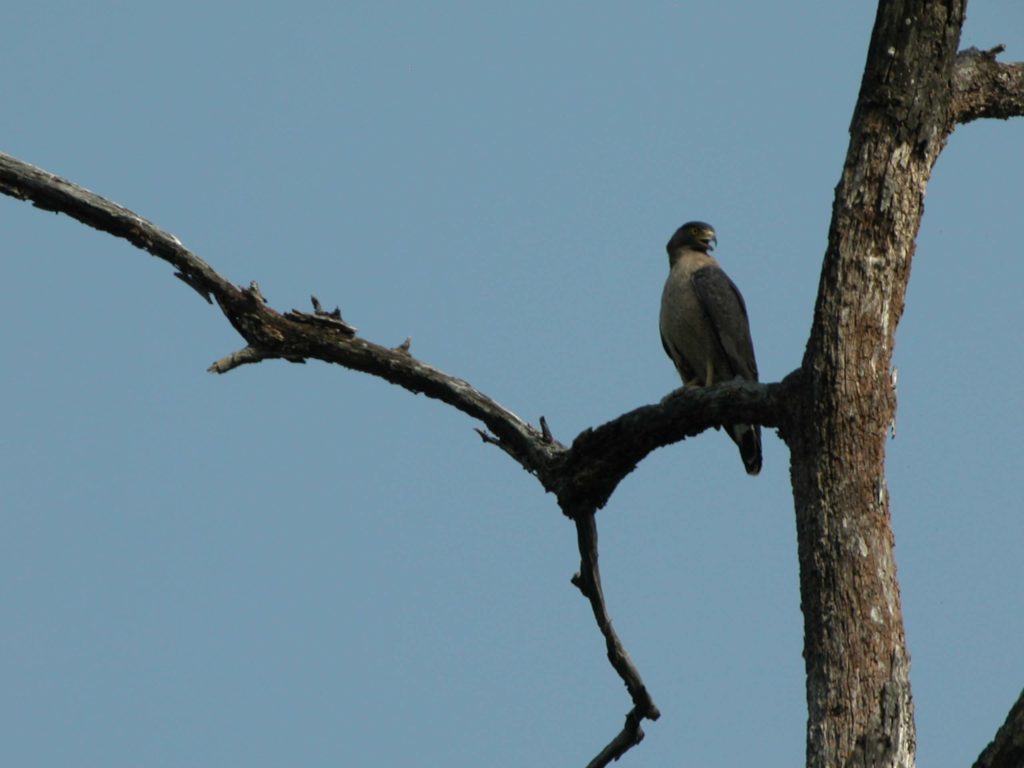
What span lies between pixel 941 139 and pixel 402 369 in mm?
2391

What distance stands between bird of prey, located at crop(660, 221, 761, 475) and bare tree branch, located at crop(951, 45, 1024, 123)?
9.48 ft

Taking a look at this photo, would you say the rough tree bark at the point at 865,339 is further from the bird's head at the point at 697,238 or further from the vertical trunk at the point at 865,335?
the bird's head at the point at 697,238

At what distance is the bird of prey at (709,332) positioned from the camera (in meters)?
8.84

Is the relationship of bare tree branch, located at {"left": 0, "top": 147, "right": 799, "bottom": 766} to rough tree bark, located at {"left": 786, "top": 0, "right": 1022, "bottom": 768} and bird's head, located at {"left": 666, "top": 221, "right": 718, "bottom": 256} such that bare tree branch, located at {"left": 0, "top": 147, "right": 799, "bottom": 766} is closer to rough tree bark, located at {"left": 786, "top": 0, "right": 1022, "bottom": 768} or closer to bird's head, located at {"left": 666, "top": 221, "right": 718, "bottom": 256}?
rough tree bark, located at {"left": 786, "top": 0, "right": 1022, "bottom": 768}

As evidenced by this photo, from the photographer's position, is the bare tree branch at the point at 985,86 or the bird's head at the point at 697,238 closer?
the bare tree branch at the point at 985,86

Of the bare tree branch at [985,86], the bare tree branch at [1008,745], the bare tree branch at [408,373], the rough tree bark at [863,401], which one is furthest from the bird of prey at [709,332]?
the bare tree branch at [1008,745]

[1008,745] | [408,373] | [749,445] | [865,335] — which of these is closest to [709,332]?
[749,445]

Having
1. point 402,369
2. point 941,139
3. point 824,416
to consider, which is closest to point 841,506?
point 824,416

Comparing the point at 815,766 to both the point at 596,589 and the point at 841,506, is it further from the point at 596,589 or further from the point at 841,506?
the point at 596,589

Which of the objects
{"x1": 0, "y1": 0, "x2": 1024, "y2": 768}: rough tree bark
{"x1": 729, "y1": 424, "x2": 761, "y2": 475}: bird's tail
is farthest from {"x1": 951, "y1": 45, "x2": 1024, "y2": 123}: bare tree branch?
{"x1": 729, "y1": 424, "x2": 761, "y2": 475}: bird's tail

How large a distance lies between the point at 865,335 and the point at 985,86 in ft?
4.49

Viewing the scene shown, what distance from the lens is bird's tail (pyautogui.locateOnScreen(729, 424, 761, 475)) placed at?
27.8 feet

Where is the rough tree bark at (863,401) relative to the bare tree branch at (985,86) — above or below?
below

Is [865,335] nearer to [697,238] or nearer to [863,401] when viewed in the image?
[863,401]
